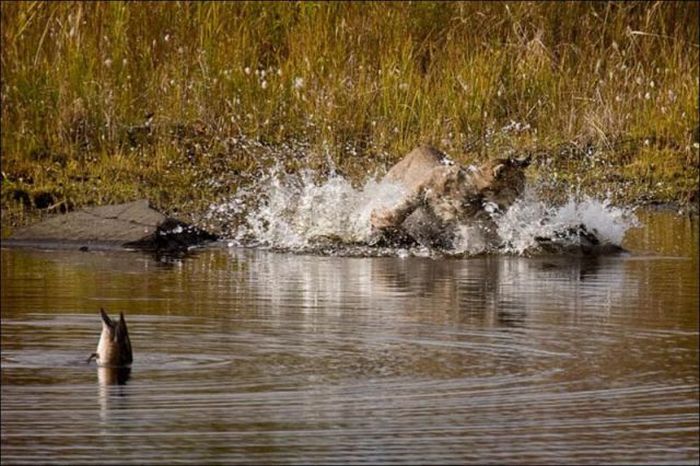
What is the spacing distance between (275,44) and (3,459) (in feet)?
35.7

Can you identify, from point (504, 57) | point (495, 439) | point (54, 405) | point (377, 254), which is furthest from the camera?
point (504, 57)

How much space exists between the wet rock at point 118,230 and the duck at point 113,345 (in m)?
4.55

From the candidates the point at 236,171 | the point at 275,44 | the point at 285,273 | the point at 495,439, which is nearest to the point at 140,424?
the point at 495,439

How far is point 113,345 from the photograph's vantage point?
7539mm

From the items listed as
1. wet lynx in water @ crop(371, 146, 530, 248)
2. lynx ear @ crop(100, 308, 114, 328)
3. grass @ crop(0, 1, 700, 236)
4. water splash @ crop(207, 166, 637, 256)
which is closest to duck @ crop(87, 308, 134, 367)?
lynx ear @ crop(100, 308, 114, 328)

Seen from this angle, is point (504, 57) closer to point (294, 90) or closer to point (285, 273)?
point (294, 90)

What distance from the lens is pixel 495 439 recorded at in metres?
6.36

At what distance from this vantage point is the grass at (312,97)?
47.7 ft

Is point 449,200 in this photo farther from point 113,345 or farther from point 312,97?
point 113,345

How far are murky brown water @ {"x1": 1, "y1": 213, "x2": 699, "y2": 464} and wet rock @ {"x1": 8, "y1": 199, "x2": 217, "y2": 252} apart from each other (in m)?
0.76

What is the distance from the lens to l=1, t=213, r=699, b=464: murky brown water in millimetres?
6305

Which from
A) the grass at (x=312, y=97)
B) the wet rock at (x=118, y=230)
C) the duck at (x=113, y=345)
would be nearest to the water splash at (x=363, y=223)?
the wet rock at (x=118, y=230)

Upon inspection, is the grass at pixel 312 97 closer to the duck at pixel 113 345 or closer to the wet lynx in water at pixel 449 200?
the wet lynx in water at pixel 449 200

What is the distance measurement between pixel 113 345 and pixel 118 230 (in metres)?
4.85
